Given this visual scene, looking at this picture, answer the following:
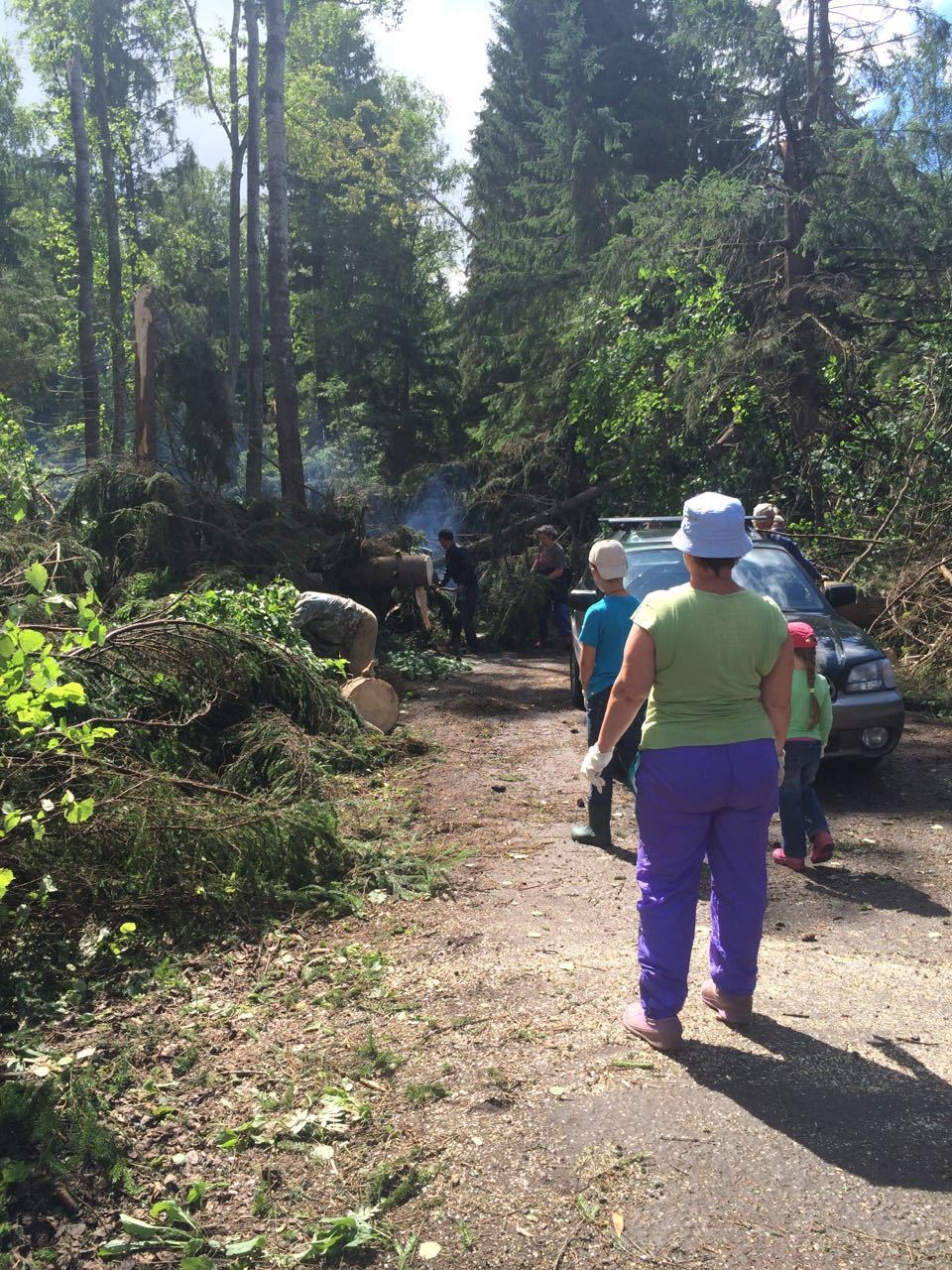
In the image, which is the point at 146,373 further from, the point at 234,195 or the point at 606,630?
the point at 234,195

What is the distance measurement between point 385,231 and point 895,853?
3135 cm

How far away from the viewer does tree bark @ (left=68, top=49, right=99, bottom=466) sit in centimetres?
2211

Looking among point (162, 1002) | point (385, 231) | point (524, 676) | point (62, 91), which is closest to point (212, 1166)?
point (162, 1002)

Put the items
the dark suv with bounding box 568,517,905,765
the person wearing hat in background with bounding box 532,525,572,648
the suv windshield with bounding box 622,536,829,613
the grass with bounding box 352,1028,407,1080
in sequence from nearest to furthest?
the grass with bounding box 352,1028,407,1080 → the dark suv with bounding box 568,517,905,765 → the suv windshield with bounding box 622,536,829,613 → the person wearing hat in background with bounding box 532,525,572,648

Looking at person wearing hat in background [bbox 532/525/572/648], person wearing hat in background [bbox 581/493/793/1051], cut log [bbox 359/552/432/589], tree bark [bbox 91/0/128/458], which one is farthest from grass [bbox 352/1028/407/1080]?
tree bark [bbox 91/0/128/458]

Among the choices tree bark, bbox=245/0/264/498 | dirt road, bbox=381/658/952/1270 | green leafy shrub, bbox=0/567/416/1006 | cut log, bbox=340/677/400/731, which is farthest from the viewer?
tree bark, bbox=245/0/264/498

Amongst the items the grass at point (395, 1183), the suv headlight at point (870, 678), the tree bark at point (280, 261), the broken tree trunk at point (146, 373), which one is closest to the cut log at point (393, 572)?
the tree bark at point (280, 261)

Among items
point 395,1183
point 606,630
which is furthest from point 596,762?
point 606,630

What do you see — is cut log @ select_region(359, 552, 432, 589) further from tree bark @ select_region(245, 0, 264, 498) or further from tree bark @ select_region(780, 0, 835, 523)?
tree bark @ select_region(245, 0, 264, 498)

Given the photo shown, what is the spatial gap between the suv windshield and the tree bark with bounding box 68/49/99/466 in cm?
1590

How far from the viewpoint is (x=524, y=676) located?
1359 centimetres

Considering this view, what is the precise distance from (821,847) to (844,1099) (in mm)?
2772

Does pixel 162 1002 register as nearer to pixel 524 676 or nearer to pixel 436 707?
pixel 436 707

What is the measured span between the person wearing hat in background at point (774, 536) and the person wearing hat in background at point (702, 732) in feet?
18.1
